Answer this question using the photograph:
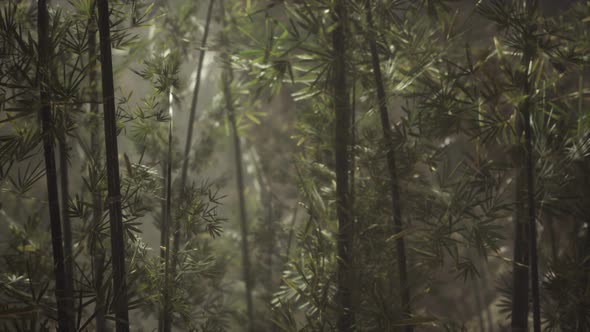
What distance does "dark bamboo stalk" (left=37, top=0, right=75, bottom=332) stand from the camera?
125 cm

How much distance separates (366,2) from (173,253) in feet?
3.53

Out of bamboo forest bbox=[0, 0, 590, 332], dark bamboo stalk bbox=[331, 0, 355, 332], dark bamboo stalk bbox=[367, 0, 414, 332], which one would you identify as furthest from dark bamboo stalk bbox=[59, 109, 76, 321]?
dark bamboo stalk bbox=[367, 0, 414, 332]

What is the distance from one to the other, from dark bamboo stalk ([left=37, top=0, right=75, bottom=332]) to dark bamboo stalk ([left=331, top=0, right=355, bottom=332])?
88cm

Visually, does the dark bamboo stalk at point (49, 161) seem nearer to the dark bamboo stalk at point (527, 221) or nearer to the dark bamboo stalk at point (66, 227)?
the dark bamboo stalk at point (66, 227)

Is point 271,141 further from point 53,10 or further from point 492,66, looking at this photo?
point 53,10

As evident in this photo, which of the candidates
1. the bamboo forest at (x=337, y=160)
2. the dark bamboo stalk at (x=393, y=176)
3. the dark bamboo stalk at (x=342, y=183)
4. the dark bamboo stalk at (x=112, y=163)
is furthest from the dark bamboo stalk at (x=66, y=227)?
the dark bamboo stalk at (x=393, y=176)

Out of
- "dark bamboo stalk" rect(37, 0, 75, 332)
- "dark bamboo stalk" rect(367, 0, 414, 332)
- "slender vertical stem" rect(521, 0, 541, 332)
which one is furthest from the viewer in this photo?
"dark bamboo stalk" rect(367, 0, 414, 332)

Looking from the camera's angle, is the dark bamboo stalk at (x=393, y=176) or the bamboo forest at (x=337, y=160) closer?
the bamboo forest at (x=337, y=160)

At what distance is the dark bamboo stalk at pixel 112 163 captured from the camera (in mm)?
1306

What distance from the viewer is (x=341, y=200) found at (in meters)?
1.79

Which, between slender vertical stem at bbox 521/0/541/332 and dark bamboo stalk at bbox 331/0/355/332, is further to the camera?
dark bamboo stalk at bbox 331/0/355/332

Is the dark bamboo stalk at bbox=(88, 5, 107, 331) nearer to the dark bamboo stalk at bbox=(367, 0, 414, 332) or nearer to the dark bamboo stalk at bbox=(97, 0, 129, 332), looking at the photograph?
the dark bamboo stalk at bbox=(97, 0, 129, 332)

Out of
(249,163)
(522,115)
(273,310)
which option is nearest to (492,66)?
(522,115)

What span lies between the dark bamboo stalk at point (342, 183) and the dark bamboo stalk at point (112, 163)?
750 millimetres
